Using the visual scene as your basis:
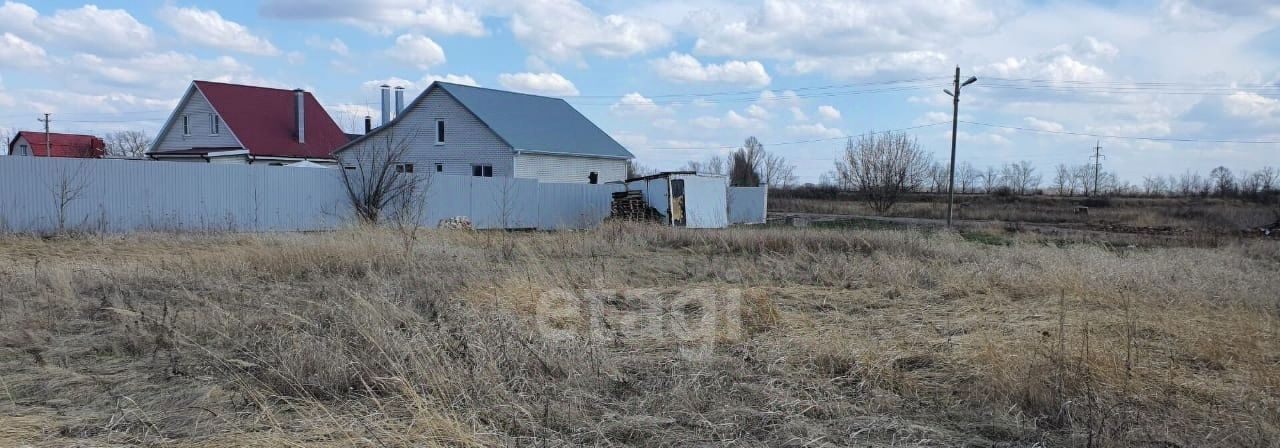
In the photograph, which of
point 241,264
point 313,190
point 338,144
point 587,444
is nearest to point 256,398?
point 587,444

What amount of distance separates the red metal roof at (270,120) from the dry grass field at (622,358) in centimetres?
2664

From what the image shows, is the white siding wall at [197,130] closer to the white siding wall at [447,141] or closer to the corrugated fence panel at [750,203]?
the white siding wall at [447,141]

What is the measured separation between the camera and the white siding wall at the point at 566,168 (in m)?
30.0

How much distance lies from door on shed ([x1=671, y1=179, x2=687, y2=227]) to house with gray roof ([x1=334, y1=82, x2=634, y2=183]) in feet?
25.1

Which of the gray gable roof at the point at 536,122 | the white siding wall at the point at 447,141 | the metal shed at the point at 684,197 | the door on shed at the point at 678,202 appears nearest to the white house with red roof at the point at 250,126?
the white siding wall at the point at 447,141

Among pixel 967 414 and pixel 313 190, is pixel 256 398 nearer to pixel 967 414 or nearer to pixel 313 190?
pixel 967 414

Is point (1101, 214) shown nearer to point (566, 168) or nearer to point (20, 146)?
point (566, 168)

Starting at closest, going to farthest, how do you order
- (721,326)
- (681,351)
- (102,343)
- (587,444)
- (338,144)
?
(587,444) → (681,351) → (102,343) → (721,326) → (338,144)

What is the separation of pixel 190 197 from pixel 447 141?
14.3 m

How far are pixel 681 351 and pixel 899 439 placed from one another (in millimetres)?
1846

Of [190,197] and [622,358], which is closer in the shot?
[622,358]

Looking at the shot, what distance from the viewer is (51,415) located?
3955 millimetres

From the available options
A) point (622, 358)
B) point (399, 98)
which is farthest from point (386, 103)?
point (622, 358)

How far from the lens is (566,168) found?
104 feet
